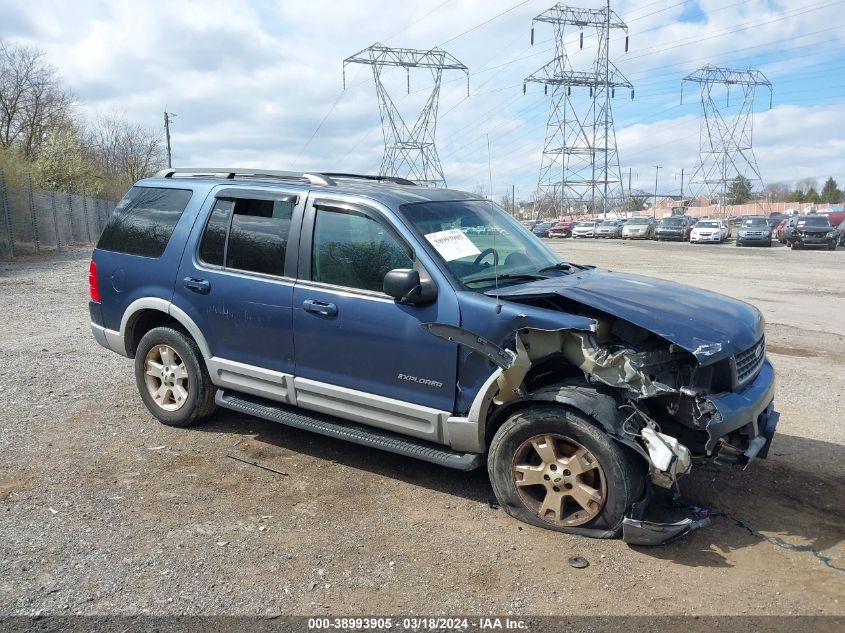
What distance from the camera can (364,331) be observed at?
167 inches

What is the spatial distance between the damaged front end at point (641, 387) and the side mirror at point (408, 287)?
0.67ft

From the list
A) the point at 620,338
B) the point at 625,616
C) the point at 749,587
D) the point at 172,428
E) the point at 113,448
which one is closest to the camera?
the point at 625,616

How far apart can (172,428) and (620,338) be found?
3.64 metres

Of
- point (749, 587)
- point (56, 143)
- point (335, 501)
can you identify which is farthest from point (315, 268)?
point (56, 143)

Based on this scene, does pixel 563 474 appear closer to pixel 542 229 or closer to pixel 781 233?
pixel 781 233

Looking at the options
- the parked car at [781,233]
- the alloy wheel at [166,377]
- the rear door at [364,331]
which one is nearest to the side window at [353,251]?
the rear door at [364,331]

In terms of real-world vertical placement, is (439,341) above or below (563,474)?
above

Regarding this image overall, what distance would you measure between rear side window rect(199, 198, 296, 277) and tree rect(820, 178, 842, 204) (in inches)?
3896

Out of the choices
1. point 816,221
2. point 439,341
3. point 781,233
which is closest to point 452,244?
point 439,341

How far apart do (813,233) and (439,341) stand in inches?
1361

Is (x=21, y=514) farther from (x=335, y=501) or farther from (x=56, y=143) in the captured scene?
(x=56, y=143)

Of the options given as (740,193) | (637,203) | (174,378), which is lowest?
(174,378)

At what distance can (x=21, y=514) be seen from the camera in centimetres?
398

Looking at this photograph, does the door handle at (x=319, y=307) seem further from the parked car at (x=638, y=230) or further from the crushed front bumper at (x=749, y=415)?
the parked car at (x=638, y=230)
